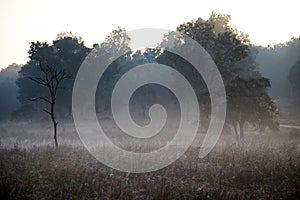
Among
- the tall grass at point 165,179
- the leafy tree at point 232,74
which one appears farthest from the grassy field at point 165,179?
the leafy tree at point 232,74

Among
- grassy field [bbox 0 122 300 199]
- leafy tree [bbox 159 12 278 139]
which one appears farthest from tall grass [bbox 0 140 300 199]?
leafy tree [bbox 159 12 278 139]

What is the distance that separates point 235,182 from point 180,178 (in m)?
1.81

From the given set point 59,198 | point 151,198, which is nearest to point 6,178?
point 59,198

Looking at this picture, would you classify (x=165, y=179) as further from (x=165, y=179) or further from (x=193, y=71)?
(x=193, y=71)

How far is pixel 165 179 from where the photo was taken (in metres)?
10.1

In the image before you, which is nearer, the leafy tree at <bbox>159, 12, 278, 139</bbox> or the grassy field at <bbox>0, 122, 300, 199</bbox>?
the grassy field at <bbox>0, 122, 300, 199</bbox>

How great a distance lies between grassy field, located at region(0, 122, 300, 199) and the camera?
27.1 feet

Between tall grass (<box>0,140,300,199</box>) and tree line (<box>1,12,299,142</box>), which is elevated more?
tree line (<box>1,12,299,142</box>)

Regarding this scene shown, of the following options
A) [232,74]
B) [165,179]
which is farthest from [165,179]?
[232,74]

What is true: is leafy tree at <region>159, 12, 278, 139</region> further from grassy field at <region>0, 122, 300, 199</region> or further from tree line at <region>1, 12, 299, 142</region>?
grassy field at <region>0, 122, 300, 199</region>

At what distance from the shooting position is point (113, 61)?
54.8 meters

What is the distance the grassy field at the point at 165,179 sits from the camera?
325 inches

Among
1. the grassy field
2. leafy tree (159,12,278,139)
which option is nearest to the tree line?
leafy tree (159,12,278,139)

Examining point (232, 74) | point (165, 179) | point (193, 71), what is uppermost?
point (193, 71)
